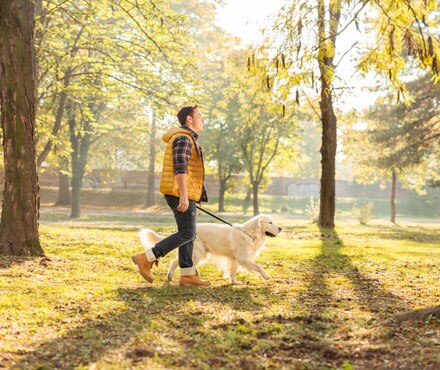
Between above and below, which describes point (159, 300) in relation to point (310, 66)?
below

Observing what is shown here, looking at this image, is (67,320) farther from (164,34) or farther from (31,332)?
(164,34)

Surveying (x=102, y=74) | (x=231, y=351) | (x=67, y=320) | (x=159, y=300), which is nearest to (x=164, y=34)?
(x=102, y=74)

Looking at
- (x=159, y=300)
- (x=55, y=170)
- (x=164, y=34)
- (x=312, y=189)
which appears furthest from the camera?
(x=312, y=189)

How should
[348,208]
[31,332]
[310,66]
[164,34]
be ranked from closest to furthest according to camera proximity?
[31,332]
[310,66]
[164,34]
[348,208]

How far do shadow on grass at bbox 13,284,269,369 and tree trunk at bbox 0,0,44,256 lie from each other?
109 inches

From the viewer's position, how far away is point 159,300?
583 centimetres

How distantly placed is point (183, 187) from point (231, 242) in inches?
61.3

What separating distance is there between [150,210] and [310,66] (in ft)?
96.3

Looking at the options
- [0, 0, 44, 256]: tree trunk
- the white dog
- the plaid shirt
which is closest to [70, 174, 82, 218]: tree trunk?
[0, 0, 44, 256]: tree trunk

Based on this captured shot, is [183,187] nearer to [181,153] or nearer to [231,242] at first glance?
[181,153]

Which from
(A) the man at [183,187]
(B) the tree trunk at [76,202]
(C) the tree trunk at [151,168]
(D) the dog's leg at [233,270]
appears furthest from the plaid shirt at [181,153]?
(C) the tree trunk at [151,168]

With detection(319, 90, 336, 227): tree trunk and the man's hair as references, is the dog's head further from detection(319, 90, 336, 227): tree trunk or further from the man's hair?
detection(319, 90, 336, 227): tree trunk

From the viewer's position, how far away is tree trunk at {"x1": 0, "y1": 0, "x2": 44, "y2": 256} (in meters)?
8.02

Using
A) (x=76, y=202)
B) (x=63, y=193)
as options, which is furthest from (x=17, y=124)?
(x=63, y=193)
